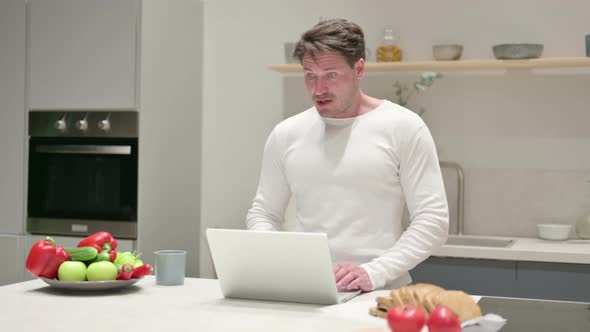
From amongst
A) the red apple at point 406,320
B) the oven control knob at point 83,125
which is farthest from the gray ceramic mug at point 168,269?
the oven control knob at point 83,125

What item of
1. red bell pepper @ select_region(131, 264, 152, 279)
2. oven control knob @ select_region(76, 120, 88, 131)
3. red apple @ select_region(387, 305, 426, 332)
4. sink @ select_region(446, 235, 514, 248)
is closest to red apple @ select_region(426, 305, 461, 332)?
red apple @ select_region(387, 305, 426, 332)

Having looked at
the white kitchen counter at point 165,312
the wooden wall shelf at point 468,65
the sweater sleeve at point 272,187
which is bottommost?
the white kitchen counter at point 165,312

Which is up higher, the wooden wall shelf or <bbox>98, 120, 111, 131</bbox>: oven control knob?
the wooden wall shelf

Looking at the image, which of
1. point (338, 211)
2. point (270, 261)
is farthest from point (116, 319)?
point (338, 211)

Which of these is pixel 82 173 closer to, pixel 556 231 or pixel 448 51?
pixel 448 51

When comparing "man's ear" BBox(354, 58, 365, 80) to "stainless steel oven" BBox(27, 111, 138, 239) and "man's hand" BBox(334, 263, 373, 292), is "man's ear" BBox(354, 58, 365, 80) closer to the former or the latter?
"man's hand" BBox(334, 263, 373, 292)

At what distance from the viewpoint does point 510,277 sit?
11.4ft

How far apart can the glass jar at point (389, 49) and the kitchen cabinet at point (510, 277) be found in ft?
3.48

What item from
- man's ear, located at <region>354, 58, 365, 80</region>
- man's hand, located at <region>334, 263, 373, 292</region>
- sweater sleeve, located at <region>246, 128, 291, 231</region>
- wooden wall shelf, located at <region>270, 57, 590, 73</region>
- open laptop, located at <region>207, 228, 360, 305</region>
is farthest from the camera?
wooden wall shelf, located at <region>270, 57, 590, 73</region>

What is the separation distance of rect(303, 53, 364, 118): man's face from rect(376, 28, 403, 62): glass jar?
1.55 m

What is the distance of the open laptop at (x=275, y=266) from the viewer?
1906 mm

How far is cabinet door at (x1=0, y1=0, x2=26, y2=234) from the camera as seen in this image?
4.11m

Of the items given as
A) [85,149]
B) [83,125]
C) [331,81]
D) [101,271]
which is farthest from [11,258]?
[331,81]

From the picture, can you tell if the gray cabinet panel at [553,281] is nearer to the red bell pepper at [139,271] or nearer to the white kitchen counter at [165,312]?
the white kitchen counter at [165,312]
